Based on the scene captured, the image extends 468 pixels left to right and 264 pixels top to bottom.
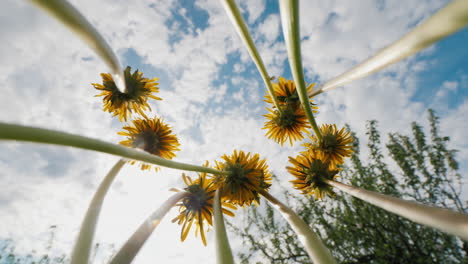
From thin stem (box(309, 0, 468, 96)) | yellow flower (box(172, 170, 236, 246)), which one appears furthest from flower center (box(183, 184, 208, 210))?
thin stem (box(309, 0, 468, 96))

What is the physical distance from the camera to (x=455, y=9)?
139 millimetres

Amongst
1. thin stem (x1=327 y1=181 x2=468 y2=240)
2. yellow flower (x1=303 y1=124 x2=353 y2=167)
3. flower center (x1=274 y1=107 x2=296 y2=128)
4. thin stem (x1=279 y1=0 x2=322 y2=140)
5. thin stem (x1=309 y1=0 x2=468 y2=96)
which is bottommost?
thin stem (x1=327 y1=181 x2=468 y2=240)

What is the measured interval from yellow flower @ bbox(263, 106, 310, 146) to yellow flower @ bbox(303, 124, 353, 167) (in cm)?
6

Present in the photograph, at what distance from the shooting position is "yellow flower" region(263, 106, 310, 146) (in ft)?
2.47

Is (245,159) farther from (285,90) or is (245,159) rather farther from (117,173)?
(117,173)

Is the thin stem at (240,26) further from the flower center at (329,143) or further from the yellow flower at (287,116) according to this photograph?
the flower center at (329,143)

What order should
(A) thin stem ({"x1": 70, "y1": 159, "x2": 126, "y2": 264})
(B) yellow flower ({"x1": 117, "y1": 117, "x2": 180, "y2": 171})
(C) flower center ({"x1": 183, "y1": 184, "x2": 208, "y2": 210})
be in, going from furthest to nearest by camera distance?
(B) yellow flower ({"x1": 117, "y1": 117, "x2": 180, "y2": 171}) < (C) flower center ({"x1": 183, "y1": 184, "x2": 208, "y2": 210}) < (A) thin stem ({"x1": 70, "y1": 159, "x2": 126, "y2": 264})

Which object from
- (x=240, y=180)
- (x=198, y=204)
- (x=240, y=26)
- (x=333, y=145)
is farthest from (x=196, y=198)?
(x=333, y=145)

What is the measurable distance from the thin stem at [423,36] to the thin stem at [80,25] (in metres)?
0.31

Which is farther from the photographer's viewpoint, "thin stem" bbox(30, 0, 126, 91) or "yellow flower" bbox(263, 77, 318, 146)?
"yellow flower" bbox(263, 77, 318, 146)

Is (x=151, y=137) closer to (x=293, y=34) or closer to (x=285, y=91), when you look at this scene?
(x=285, y=91)

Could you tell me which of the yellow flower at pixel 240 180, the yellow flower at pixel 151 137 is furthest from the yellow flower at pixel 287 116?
the yellow flower at pixel 151 137

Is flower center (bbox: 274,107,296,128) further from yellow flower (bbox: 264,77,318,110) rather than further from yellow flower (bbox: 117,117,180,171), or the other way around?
yellow flower (bbox: 117,117,180,171)

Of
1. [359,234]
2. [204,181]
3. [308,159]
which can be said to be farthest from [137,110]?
[359,234]
